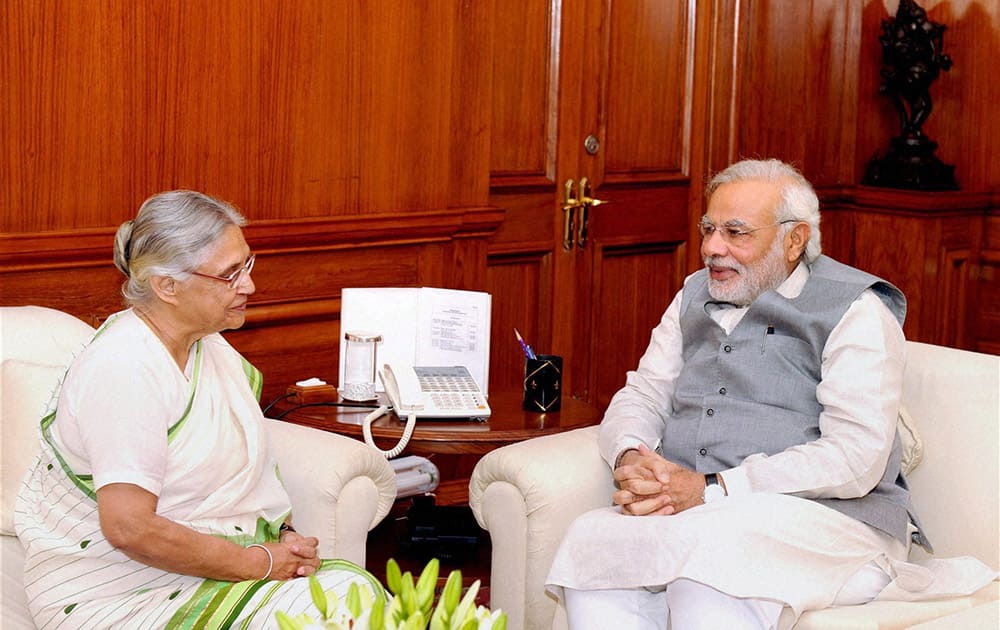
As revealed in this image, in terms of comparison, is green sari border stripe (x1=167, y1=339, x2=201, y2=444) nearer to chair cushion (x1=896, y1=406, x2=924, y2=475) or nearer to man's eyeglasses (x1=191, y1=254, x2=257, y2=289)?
man's eyeglasses (x1=191, y1=254, x2=257, y2=289)

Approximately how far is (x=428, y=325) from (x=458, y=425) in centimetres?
32

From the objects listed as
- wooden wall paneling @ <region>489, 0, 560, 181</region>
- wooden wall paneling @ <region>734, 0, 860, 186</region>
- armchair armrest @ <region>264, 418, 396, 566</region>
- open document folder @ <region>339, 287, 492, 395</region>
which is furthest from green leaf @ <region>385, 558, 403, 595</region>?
wooden wall paneling @ <region>734, 0, 860, 186</region>

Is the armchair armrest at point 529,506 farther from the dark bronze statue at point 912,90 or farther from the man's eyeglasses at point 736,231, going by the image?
the dark bronze statue at point 912,90

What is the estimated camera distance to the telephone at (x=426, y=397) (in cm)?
277

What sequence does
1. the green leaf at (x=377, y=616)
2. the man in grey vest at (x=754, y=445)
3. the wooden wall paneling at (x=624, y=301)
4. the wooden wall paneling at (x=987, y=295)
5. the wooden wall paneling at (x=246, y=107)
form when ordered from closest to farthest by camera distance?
the green leaf at (x=377, y=616) → the man in grey vest at (x=754, y=445) → the wooden wall paneling at (x=246, y=107) → the wooden wall paneling at (x=624, y=301) → the wooden wall paneling at (x=987, y=295)

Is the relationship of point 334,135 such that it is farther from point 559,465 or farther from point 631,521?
point 631,521

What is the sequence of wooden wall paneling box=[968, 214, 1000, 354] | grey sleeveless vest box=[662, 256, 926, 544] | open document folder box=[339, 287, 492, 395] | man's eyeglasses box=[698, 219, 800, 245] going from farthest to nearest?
1. wooden wall paneling box=[968, 214, 1000, 354]
2. open document folder box=[339, 287, 492, 395]
3. man's eyeglasses box=[698, 219, 800, 245]
4. grey sleeveless vest box=[662, 256, 926, 544]

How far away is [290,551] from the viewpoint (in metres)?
2.20

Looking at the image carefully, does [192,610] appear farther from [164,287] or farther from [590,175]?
[590,175]

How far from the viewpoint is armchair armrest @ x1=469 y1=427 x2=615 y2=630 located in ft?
8.13

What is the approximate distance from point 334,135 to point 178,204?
1267mm

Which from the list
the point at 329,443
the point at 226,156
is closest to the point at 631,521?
the point at 329,443

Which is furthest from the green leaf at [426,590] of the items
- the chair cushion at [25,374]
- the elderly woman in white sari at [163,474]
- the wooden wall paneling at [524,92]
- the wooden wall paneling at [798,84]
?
the wooden wall paneling at [798,84]

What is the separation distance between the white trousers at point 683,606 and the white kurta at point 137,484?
45cm
